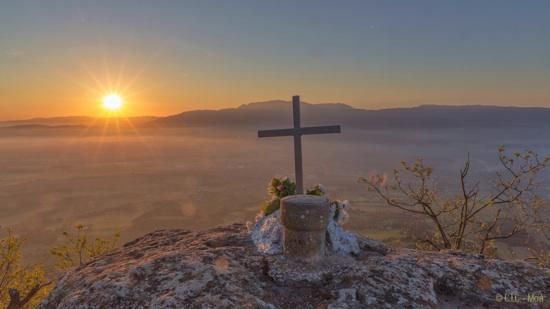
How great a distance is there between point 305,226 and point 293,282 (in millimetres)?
1039

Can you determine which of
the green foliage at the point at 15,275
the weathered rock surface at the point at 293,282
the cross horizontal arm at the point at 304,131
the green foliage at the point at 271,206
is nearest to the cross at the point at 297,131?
the cross horizontal arm at the point at 304,131

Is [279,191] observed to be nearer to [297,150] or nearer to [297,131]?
[297,150]

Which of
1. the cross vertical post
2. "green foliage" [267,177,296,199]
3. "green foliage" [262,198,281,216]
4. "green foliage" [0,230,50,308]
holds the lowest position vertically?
"green foliage" [0,230,50,308]

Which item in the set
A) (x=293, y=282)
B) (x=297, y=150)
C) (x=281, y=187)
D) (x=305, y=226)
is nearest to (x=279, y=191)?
(x=281, y=187)

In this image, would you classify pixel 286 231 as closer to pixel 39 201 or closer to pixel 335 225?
pixel 335 225

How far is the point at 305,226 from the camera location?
20.0 ft

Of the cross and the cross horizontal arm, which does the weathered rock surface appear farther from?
the cross horizontal arm

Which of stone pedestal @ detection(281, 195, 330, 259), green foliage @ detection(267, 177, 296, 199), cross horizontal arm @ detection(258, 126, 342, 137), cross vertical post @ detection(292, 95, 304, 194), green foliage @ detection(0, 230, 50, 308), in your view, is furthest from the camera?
green foliage @ detection(0, 230, 50, 308)

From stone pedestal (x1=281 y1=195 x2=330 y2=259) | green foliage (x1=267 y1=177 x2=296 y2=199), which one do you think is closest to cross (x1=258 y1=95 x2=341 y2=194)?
green foliage (x1=267 y1=177 x2=296 y2=199)

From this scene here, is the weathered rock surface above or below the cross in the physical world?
below

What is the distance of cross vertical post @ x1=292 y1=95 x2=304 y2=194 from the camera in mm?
7843

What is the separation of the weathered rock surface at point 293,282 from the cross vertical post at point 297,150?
2011 millimetres

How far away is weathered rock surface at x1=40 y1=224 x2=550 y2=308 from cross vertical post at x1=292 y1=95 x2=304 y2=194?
6.60ft

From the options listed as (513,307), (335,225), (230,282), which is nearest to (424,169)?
(335,225)
